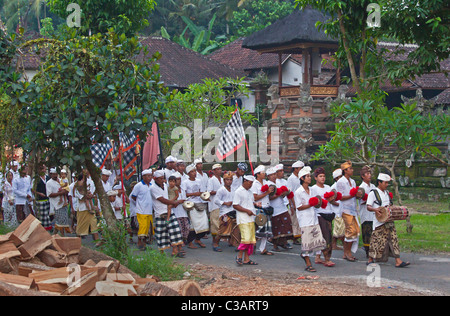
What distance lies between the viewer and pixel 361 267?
34.6ft

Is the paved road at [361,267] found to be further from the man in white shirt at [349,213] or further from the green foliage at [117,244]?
the green foliage at [117,244]

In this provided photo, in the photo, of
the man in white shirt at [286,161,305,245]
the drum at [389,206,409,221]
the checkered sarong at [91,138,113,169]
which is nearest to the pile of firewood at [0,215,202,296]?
the checkered sarong at [91,138,113,169]

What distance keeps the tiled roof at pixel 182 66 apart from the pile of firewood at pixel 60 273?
74.6 feet

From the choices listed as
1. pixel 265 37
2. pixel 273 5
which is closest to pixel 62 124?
pixel 265 37

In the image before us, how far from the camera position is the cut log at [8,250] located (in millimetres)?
8148

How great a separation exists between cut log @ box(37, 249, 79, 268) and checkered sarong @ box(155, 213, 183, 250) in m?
3.08

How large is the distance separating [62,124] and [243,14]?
34993 mm

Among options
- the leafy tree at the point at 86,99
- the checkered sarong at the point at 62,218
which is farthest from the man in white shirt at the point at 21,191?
the leafy tree at the point at 86,99

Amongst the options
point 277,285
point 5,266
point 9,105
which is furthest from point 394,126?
point 5,266

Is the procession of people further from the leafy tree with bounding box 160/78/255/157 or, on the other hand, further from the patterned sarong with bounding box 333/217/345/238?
the leafy tree with bounding box 160/78/255/157

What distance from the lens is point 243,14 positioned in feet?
141

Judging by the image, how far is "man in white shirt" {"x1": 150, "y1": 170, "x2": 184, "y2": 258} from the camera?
11688 mm

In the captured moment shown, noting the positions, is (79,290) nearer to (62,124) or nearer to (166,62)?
(62,124)

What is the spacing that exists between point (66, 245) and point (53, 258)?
15.4 inches
